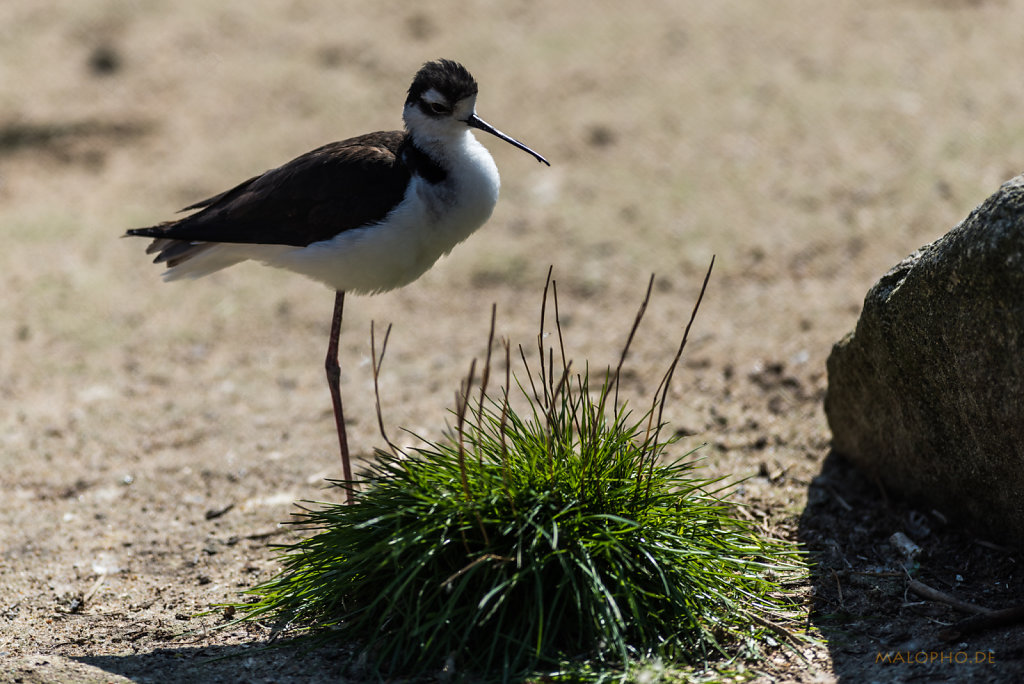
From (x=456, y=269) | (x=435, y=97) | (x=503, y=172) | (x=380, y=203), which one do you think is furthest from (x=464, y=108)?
(x=503, y=172)

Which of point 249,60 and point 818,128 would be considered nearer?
point 818,128

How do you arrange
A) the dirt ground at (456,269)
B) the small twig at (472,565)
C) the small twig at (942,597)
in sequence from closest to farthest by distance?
the small twig at (472,565), the small twig at (942,597), the dirt ground at (456,269)

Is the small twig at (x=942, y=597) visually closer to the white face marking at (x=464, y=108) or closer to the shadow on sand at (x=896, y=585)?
the shadow on sand at (x=896, y=585)

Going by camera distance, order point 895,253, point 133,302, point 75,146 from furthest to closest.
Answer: point 75,146
point 133,302
point 895,253

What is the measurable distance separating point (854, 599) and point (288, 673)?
1751 millimetres

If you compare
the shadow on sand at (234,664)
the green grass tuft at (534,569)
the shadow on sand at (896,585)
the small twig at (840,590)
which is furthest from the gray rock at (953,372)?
the shadow on sand at (234,664)

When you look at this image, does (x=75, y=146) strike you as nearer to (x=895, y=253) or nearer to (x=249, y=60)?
(x=249, y=60)

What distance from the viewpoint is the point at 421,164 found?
3.98 metres

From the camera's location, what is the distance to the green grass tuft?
296 cm

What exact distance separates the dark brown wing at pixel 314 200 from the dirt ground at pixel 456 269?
114cm

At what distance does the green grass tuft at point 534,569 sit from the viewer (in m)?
2.96

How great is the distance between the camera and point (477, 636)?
303 centimetres

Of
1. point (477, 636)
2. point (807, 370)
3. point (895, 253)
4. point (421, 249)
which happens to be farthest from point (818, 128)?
point (477, 636)

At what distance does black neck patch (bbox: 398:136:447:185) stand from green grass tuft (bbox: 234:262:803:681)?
105cm
